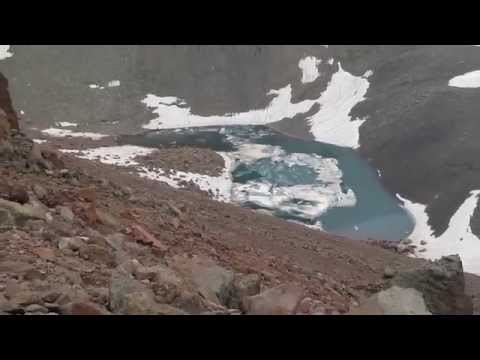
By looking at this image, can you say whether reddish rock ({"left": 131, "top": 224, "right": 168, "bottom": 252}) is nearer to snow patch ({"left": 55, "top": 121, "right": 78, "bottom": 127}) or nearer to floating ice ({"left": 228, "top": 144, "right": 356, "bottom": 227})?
floating ice ({"left": 228, "top": 144, "right": 356, "bottom": 227})

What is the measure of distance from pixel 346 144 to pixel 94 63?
125 feet

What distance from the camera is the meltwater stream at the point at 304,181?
4288 cm

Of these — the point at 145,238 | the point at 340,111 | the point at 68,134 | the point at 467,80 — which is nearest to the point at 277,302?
the point at 145,238

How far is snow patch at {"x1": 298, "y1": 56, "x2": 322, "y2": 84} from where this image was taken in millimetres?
77938

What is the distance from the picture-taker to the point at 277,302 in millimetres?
7477

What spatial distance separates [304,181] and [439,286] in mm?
37412

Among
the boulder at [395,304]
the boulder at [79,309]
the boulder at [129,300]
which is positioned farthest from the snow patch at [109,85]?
the boulder at [79,309]

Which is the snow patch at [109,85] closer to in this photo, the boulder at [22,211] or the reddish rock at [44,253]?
the boulder at [22,211]

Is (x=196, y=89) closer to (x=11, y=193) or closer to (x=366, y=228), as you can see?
(x=366, y=228)

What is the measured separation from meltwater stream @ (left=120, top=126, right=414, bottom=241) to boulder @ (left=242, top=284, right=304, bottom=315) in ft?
108

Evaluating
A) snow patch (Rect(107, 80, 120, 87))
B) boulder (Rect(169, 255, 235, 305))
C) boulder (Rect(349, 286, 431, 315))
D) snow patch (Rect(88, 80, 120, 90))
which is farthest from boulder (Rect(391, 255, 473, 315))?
snow patch (Rect(107, 80, 120, 87))

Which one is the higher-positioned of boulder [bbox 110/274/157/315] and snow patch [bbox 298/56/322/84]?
snow patch [bbox 298/56/322/84]
